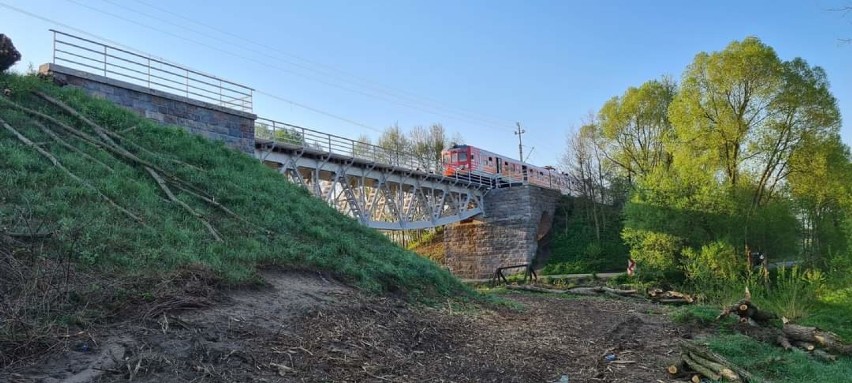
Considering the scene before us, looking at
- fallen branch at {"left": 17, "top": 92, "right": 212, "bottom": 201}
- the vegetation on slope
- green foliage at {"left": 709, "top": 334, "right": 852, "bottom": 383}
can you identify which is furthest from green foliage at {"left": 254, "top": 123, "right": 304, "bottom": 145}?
green foliage at {"left": 709, "top": 334, "right": 852, "bottom": 383}

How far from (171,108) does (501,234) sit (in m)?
23.0

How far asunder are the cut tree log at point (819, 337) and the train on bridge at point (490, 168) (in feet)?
80.3

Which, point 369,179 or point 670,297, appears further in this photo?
point 369,179

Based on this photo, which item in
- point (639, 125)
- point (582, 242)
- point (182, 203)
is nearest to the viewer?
point (182, 203)

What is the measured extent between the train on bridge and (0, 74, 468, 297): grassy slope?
20.6 meters

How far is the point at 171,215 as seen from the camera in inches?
361

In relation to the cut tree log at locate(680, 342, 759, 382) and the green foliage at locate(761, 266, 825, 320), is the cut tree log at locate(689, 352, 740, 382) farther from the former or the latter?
the green foliage at locate(761, 266, 825, 320)

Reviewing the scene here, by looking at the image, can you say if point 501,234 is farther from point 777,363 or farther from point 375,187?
point 777,363

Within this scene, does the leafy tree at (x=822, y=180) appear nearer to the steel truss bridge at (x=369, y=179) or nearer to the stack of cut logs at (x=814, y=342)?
the stack of cut logs at (x=814, y=342)

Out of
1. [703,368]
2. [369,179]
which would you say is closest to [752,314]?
[703,368]

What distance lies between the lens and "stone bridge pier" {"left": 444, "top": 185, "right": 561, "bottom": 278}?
34.0 meters

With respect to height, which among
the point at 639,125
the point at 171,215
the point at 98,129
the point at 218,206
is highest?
the point at 639,125

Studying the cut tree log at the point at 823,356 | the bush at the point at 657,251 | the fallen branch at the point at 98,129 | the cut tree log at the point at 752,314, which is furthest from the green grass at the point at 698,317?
the fallen branch at the point at 98,129

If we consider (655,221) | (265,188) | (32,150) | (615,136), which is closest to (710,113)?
(655,221)
